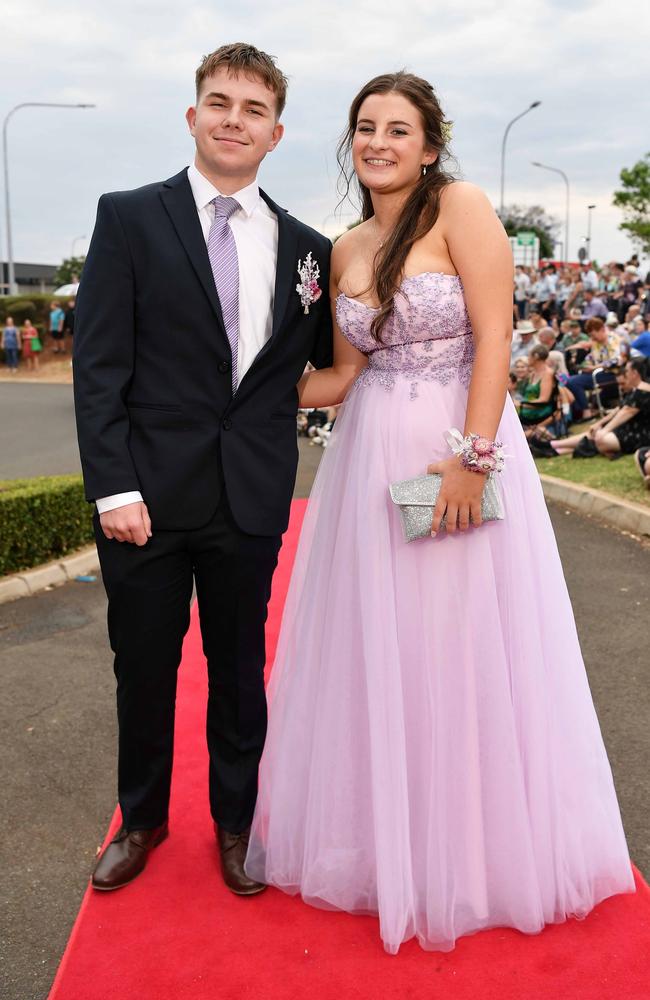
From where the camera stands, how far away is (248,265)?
108 inches

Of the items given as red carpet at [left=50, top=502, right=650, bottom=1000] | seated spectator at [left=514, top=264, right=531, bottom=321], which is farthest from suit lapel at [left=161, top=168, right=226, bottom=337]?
seated spectator at [left=514, top=264, right=531, bottom=321]

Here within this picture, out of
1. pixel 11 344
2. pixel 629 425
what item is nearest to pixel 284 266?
pixel 629 425

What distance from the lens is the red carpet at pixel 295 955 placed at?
2461 millimetres

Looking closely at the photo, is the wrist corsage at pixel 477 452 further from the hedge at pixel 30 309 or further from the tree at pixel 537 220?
the tree at pixel 537 220

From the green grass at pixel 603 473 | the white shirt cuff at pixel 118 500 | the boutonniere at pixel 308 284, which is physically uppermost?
the boutonniere at pixel 308 284

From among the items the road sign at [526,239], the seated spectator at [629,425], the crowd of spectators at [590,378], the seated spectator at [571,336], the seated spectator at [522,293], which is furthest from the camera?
the road sign at [526,239]

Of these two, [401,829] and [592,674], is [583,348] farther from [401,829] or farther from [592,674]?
[401,829]

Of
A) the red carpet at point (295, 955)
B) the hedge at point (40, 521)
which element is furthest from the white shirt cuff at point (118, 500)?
the hedge at point (40, 521)

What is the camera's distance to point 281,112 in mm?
2801

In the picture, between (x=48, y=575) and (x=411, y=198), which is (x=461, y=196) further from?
(x=48, y=575)

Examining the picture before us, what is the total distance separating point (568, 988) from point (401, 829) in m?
0.59

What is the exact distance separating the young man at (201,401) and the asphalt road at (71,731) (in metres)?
0.30

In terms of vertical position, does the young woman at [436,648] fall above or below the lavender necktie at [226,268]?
below

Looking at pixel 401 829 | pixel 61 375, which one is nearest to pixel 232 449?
pixel 401 829
